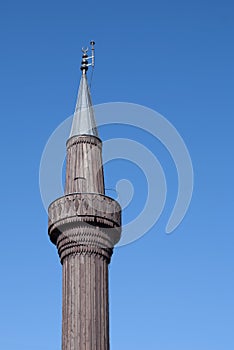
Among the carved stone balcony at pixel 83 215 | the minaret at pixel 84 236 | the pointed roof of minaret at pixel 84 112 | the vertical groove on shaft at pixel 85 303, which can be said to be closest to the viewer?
the vertical groove on shaft at pixel 85 303

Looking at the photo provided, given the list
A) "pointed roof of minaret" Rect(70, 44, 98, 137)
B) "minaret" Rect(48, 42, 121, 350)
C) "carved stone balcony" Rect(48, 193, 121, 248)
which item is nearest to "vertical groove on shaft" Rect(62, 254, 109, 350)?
"minaret" Rect(48, 42, 121, 350)

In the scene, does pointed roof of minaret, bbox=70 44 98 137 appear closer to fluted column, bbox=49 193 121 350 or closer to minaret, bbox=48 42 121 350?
minaret, bbox=48 42 121 350

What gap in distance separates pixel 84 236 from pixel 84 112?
21.1 ft

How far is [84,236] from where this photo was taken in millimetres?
35094

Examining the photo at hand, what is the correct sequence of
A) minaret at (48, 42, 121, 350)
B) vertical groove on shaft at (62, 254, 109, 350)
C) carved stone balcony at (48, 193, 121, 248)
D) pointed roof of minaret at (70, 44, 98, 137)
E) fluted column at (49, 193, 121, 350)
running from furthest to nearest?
pointed roof of minaret at (70, 44, 98, 137) < carved stone balcony at (48, 193, 121, 248) < minaret at (48, 42, 121, 350) < fluted column at (49, 193, 121, 350) < vertical groove on shaft at (62, 254, 109, 350)

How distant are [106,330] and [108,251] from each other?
368 centimetres

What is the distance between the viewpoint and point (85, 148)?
121ft

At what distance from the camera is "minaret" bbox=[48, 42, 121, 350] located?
3322 centimetres

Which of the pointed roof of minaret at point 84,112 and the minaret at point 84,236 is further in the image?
the pointed roof of minaret at point 84,112

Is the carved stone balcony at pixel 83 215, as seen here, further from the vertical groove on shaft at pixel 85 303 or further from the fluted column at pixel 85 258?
the vertical groove on shaft at pixel 85 303

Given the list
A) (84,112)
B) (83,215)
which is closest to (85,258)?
(83,215)

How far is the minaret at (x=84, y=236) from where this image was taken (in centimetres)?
3322

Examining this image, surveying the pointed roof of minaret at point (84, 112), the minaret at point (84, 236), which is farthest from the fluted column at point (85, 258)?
the pointed roof of minaret at point (84, 112)

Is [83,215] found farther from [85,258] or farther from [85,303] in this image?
[85,303]
